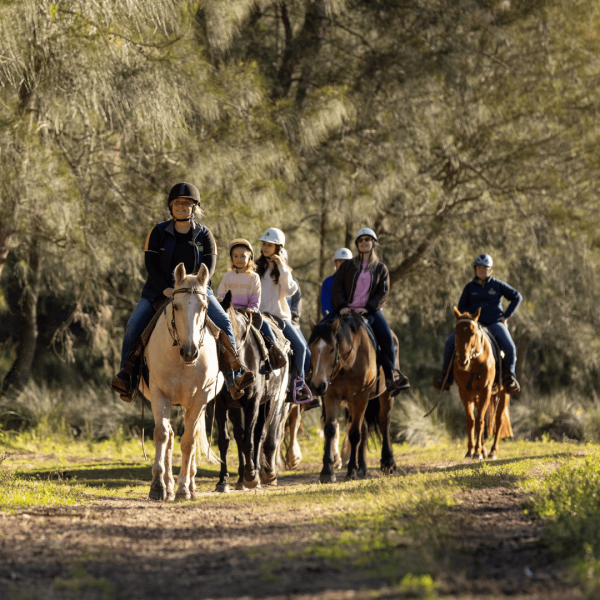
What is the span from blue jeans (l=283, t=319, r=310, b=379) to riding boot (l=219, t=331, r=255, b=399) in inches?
61.2

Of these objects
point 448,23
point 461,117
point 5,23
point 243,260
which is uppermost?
point 448,23

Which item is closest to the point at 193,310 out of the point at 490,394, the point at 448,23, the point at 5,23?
the point at 5,23

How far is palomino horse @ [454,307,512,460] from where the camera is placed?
1098 cm

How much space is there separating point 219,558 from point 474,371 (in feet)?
25.5

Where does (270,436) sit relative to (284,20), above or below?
below

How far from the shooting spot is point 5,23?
8.04m

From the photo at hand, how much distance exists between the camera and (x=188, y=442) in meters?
7.27

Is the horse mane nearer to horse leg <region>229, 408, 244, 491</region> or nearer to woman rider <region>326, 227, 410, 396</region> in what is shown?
woman rider <region>326, 227, 410, 396</region>

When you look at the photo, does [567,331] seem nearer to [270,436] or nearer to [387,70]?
[387,70]

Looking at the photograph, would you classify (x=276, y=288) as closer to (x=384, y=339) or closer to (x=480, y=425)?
(x=384, y=339)

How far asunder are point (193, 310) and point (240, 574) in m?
2.94

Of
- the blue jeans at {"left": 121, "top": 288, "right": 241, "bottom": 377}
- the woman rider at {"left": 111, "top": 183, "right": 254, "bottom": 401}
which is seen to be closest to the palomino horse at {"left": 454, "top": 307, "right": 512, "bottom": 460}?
the woman rider at {"left": 111, "top": 183, "right": 254, "bottom": 401}

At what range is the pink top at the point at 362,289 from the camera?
973 cm

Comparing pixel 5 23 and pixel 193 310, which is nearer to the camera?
pixel 193 310
